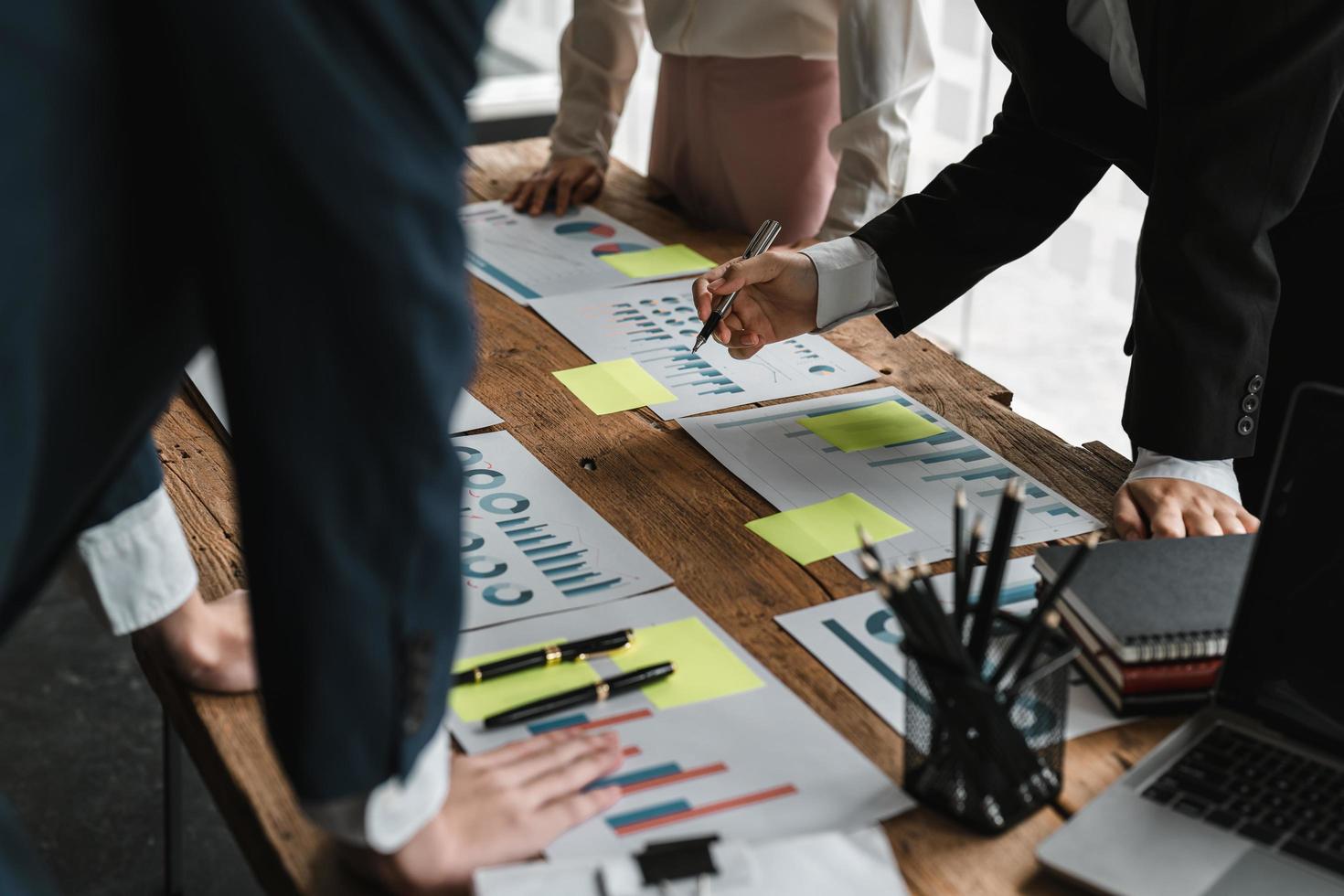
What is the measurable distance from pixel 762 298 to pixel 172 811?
3.79 ft

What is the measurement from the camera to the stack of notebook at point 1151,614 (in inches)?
38.0

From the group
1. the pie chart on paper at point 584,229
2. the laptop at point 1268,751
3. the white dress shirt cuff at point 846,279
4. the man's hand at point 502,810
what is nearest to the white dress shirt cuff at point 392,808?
the man's hand at point 502,810

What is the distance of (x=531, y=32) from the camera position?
5.17 metres

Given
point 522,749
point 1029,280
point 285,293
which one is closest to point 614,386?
point 522,749

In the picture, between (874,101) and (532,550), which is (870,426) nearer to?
(532,550)

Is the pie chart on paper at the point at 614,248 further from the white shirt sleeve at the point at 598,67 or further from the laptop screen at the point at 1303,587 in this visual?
the laptop screen at the point at 1303,587

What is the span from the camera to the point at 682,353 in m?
1.70

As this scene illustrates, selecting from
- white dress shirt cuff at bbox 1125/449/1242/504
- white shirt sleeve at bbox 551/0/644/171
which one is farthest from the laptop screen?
white shirt sleeve at bbox 551/0/644/171

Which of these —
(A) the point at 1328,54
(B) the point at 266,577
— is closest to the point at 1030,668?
(B) the point at 266,577

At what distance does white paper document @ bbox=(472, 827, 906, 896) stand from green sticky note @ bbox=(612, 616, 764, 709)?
20cm

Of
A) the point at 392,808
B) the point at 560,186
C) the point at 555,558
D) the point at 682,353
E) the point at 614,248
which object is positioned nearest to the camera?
the point at 392,808

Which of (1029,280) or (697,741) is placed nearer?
(697,741)

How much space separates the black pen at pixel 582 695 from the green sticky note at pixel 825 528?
24 cm

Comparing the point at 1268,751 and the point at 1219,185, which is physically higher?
the point at 1219,185
